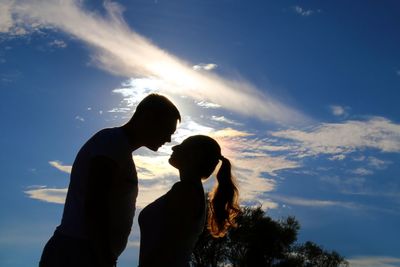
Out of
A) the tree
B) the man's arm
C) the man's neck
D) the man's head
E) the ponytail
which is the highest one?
the tree

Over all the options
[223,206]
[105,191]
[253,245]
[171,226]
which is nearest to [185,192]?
[171,226]

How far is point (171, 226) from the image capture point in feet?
14.0

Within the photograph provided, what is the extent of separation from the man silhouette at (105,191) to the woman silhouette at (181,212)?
310 mm

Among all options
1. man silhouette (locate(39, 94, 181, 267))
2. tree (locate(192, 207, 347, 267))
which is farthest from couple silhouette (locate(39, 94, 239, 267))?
tree (locate(192, 207, 347, 267))

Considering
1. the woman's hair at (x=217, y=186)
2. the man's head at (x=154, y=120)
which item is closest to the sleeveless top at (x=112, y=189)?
the man's head at (x=154, y=120)

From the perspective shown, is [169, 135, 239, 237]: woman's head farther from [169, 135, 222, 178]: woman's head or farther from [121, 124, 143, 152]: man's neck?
[121, 124, 143, 152]: man's neck

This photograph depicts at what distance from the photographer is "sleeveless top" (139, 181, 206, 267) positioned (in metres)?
4.20

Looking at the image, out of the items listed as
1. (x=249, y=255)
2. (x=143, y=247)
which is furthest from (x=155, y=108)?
(x=249, y=255)

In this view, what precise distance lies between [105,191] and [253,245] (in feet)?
163

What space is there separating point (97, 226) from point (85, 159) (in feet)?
1.88

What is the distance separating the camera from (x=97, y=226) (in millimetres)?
3537

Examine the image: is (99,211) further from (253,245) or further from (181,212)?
(253,245)

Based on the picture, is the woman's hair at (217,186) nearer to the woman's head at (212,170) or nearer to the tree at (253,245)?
the woman's head at (212,170)

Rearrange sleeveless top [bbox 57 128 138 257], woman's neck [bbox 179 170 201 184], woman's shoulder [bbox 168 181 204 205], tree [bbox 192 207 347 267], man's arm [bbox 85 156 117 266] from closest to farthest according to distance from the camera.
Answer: man's arm [bbox 85 156 117 266] < sleeveless top [bbox 57 128 138 257] < woman's shoulder [bbox 168 181 204 205] < woman's neck [bbox 179 170 201 184] < tree [bbox 192 207 347 267]
